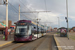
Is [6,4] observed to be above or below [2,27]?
above

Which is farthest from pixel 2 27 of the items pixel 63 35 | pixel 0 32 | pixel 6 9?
pixel 6 9

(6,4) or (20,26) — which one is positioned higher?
(6,4)

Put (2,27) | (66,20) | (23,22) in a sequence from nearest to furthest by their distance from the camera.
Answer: (23,22) → (66,20) → (2,27)

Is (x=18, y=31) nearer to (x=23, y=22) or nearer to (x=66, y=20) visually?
(x=23, y=22)

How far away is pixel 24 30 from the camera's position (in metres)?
15.3

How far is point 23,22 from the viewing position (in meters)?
16.2

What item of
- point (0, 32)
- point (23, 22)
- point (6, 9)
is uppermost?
point (6, 9)

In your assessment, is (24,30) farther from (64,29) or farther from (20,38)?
(64,29)

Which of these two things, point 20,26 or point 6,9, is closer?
point 20,26

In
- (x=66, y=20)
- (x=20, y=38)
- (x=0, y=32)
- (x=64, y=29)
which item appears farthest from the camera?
(x=0, y=32)

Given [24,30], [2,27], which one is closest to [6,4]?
[24,30]

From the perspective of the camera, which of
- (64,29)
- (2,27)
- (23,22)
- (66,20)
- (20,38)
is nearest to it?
(20,38)

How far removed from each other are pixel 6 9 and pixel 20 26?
4.03 m

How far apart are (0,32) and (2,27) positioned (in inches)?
312
